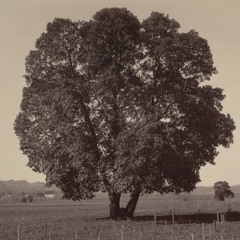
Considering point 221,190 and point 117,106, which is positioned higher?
point 117,106

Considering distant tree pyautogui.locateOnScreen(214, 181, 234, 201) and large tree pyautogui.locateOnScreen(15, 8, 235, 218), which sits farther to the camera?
distant tree pyautogui.locateOnScreen(214, 181, 234, 201)

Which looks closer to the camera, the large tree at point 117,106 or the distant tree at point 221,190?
the large tree at point 117,106

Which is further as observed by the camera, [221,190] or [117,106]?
[221,190]

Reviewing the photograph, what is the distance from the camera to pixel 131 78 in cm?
4162

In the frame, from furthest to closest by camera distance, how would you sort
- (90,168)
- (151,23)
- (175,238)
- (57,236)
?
(151,23), (90,168), (57,236), (175,238)

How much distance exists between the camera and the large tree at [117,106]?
39250mm

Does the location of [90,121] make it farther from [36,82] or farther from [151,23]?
[151,23]

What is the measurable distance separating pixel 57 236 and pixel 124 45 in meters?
18.2

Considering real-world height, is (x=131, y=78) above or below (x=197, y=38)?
below

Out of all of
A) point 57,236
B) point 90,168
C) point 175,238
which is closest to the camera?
point 175,238

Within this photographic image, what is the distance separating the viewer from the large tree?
3925cm

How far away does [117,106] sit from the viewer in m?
41.4

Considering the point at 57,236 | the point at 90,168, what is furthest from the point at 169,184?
the point at 57,236

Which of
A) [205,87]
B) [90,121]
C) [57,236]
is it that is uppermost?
[205,87]
